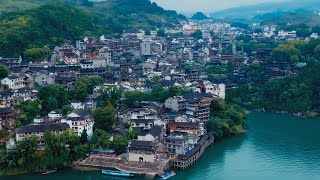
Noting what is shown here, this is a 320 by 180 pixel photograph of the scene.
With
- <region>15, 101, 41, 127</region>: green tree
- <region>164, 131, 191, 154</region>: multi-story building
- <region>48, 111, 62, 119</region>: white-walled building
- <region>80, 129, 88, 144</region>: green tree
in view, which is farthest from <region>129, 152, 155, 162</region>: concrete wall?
<region>15, 101, 41, 127</region>: green tree

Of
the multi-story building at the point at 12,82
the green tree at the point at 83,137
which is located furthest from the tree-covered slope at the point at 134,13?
the green tree at the point at 83,137

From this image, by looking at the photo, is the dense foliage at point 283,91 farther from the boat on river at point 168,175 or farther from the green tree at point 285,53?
the boat on river at point 168,175

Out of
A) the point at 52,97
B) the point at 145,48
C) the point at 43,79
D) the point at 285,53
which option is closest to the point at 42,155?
the point at 52,97

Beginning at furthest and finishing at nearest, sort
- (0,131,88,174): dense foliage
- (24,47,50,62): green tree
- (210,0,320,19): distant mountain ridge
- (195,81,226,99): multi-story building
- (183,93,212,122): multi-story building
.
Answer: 1. (210,0,320,19): distant mountain ridge
2. (24,47,50,62): green tree
3. (195,81,226,99): multi-story building
4. (183,93,212,122): multi-story building
5. (0,131,88,174): dense foliage

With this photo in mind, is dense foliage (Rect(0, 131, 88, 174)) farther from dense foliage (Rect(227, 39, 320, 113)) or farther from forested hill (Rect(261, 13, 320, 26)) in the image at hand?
forested hill (Rect(261, 13, 320, 26))

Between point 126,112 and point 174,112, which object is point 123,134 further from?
point 174,112

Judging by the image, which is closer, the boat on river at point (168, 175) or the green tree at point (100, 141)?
the boat on river at point (168, 175)
